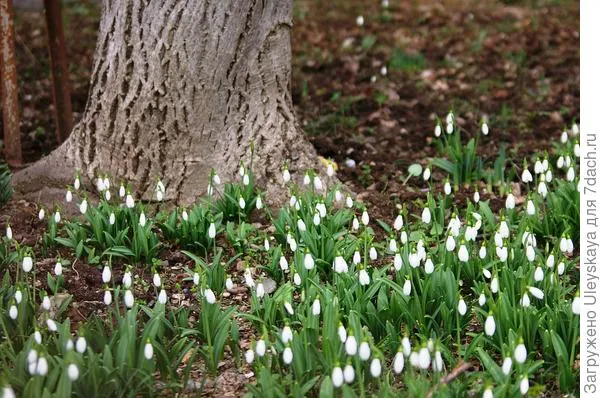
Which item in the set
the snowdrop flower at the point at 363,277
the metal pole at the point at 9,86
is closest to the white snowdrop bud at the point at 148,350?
the snowdrop flower at the point at 363,277

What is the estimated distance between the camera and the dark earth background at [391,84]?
517 cm

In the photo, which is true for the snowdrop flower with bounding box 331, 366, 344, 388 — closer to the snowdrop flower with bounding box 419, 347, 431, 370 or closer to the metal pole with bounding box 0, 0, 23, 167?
the snowdrop flower with bounding box 419, 347, 431, 370

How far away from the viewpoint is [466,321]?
3615mm

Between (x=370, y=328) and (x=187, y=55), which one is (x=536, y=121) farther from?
(x=370, y=328)

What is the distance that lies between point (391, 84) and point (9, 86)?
3.00m

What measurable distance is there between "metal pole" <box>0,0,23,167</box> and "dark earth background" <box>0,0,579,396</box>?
0.09m

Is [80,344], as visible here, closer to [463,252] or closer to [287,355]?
[287,355]

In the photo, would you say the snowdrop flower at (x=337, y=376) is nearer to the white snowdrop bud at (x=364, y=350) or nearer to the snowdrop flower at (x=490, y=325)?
the white snowdrop bud at (x=364, y=350)

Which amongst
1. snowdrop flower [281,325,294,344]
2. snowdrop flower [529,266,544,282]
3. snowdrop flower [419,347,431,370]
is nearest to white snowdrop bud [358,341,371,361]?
snowdrop flower [419,347,431,370]

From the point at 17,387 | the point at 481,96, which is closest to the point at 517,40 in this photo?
the point at 481,96

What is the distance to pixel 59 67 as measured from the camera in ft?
18.0

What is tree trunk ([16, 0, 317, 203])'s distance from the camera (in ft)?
15.1

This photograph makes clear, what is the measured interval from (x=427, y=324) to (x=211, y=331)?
2.89ft

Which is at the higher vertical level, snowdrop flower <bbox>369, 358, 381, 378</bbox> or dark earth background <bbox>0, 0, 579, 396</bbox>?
dark earth background <bbox>0, 0, 579, 396</bbox>
